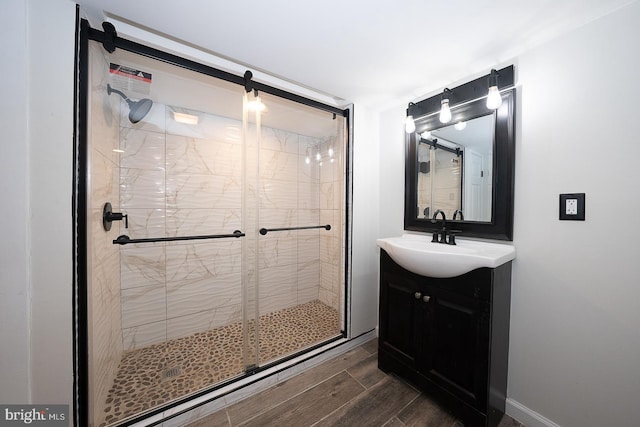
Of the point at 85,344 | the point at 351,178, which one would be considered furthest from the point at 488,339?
the point at 85,344

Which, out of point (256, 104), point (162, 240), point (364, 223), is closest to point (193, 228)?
point (162, 240)

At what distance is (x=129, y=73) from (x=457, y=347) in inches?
98.0

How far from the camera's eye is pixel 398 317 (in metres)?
1.51

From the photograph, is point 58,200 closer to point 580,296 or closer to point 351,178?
point 351,178

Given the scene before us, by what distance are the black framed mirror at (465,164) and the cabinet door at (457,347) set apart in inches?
20.3

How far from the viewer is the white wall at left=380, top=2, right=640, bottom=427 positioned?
954mm

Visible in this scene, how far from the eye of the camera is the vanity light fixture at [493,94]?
1.24 metres

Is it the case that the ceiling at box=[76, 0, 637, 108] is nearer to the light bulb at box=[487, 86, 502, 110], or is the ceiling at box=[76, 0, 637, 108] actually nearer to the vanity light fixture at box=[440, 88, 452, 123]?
the vanity light fixture at box=[440, 88, 452, 123]

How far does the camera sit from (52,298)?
902 mm

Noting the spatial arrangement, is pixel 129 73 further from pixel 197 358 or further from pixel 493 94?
pixel 493 94

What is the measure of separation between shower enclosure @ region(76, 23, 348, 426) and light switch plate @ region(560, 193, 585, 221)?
1352mm

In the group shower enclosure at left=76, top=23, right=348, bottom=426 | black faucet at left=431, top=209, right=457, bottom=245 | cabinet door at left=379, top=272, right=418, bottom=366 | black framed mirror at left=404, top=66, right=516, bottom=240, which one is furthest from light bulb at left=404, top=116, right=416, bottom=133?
cabinet door at left=379, top=272, right=418, bottom=366

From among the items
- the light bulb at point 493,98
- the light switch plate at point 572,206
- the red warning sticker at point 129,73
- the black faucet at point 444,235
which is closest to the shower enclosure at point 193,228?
the red warning sticker at point 129,73

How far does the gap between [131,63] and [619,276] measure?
2.75 m
